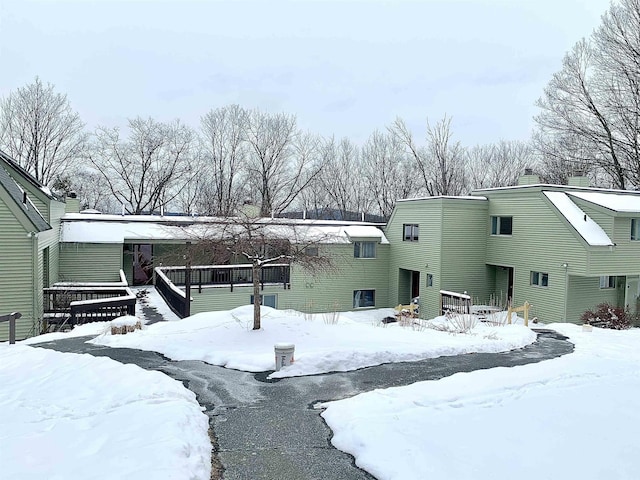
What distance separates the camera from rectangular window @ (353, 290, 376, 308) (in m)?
28.2

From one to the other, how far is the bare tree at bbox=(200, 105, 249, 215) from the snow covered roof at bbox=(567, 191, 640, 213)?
2938 cm

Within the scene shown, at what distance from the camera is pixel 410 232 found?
26.9 meters

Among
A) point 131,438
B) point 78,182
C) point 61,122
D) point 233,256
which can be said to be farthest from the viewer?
point 78,182

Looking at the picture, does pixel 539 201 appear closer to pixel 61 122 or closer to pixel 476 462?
pixel 476 462

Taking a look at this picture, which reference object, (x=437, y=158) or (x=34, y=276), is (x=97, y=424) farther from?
(x=437, y=158)

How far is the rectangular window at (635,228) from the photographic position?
2127 cm

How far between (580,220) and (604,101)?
12836 mm

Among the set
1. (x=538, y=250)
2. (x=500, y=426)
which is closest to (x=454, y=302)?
(x=538, y=250)

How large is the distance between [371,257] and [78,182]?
88.3 ft

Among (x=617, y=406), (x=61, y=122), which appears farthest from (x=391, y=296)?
(x=61, y=122)

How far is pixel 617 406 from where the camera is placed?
738 centimetres

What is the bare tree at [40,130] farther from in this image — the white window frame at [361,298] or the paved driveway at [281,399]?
the paved driveway at [281,399]

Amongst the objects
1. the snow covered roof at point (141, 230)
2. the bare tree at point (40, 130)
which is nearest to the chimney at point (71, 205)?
the snow covered roof at point (141, 230)

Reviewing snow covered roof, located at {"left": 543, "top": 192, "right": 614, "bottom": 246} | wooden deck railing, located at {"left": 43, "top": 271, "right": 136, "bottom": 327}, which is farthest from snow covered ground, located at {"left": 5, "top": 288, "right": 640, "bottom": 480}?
snow covered roof, located at {"left": 543, "top": 192, "right": 614, "bottom": 246}
